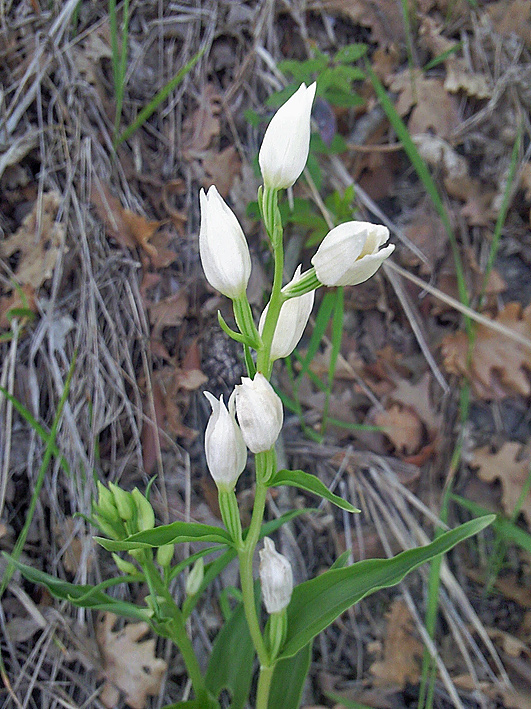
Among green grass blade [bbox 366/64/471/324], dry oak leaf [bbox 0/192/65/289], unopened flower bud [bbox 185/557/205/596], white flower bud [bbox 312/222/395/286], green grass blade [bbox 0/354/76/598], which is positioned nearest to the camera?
white flower bud [bbox 312/222/395/286]

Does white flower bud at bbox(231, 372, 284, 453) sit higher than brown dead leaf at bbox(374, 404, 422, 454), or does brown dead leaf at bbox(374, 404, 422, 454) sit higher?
white flower bud at bbox(231, 372, 284, 453)

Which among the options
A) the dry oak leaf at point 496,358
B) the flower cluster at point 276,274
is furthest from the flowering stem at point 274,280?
the dry oak leaf at point 496,358

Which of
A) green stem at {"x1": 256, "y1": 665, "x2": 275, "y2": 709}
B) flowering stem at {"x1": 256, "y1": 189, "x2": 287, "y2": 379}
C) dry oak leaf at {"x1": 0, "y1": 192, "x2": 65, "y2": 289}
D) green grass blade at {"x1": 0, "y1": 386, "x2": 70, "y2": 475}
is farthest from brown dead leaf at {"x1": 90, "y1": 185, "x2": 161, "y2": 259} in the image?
green stem at {"x1": 256, "y1": 665, "x2": 275, "y2": 709}

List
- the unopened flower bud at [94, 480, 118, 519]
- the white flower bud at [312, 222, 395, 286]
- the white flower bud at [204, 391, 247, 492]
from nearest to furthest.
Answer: the white flower bud at [312, 222, 395, 286], the white flower bud at [204, 391, 247, 492], the unopened flower bud at [94, 480, 118, 519]

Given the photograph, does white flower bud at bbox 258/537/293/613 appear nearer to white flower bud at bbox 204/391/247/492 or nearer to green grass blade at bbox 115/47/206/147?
white flower bud at bbox 204/391/247/492

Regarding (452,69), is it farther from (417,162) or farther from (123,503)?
(123,503)

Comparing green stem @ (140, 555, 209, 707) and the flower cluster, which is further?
green stem @ (140, 555, 209, 707)

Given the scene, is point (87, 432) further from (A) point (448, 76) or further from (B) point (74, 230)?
(A) point (448, 76)
